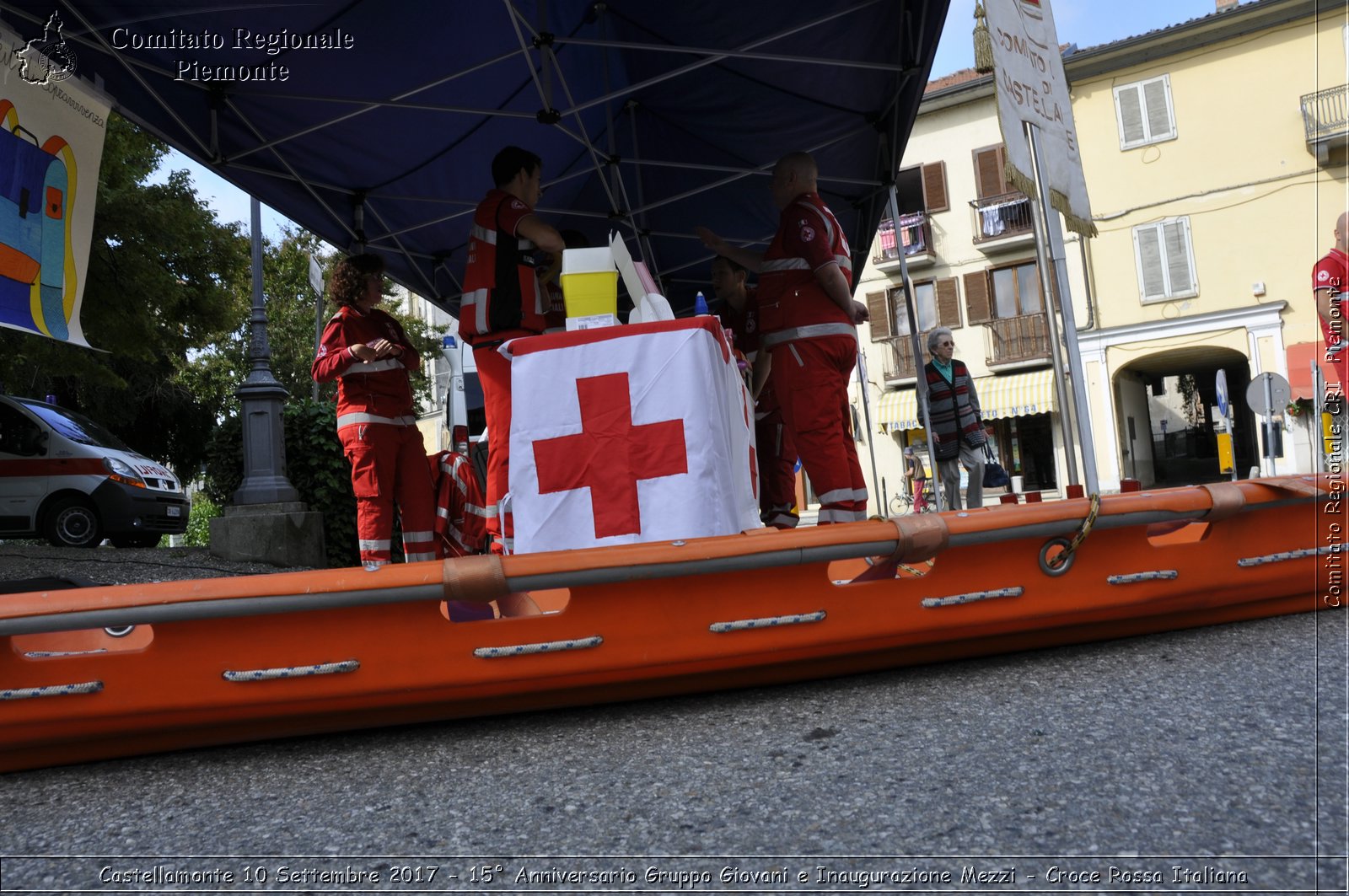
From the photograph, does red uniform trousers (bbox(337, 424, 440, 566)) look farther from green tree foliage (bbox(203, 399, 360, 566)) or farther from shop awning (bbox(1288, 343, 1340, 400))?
shop awning (bbox(1288, 343, 1340, 400))

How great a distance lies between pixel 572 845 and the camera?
1470 millimetres

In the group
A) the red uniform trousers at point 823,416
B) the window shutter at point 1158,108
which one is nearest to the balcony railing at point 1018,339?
the window shutter at point 1158,108

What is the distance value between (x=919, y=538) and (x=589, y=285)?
1.37 m

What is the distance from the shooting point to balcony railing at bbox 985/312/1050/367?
23.5 m

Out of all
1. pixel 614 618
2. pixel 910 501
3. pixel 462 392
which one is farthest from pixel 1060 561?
pixel 910 501

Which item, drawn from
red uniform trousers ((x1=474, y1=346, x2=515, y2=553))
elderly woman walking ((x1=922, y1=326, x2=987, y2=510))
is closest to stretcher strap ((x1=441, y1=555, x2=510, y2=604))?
red uniform trousers ((x1=474, y1=346, x2=515, y2=553))

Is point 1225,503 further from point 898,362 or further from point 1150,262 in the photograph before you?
point 898,362

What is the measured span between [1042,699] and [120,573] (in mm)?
6781

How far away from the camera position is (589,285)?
303cm

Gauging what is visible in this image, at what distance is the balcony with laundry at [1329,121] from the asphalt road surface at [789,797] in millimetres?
23262

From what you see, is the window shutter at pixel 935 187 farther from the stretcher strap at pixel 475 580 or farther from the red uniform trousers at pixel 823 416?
the stretcher strap at pixel 475 580

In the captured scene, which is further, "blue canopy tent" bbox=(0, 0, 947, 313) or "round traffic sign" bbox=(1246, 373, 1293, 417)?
"round traffic sign" bbox=(1246, 373, 1293, 417)

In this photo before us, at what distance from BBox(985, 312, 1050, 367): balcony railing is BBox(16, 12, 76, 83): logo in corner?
22507mm

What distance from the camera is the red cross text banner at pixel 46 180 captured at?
134 inches
